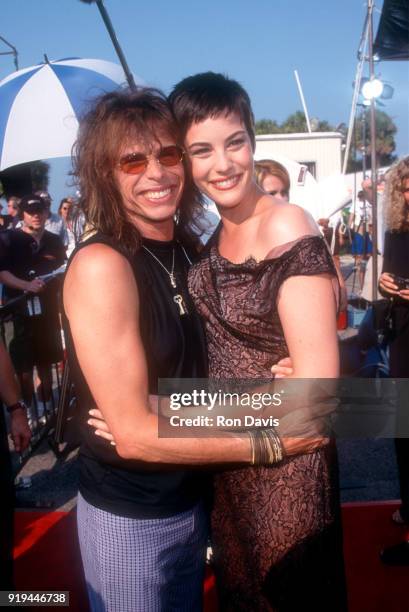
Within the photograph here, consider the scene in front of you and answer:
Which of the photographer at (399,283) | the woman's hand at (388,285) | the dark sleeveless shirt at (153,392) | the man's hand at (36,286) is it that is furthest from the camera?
the man's hand at (36,286)

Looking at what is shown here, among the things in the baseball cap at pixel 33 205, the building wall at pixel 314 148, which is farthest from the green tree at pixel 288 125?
the baseball cap at pixel 33 205

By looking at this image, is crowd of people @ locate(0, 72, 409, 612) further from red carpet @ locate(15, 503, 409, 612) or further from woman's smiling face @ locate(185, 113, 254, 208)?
red carpet @ locate(15, 503, 409, 612)

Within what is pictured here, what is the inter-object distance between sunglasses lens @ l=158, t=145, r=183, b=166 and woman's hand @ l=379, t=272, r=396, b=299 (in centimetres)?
181

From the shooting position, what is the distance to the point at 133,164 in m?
1.48

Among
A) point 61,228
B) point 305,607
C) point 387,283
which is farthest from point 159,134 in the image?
point 61,228

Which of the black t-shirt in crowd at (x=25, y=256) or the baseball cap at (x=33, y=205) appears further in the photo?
the baseball cap at (x=33, y=205)

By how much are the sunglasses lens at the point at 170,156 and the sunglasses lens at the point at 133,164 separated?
0.05 m

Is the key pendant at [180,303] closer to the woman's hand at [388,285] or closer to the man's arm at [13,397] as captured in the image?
the man's arm at [13,397]

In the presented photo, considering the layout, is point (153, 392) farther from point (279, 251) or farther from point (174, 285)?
point (279, 251)

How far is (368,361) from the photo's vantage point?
4508mm

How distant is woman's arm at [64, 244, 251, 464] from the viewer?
1.26 meters

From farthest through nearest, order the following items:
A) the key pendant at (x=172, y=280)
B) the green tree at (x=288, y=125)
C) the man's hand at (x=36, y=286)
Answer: the green tree at (x=288, y=125), the man's hand at (x=36, y=286), the key pendant at (x=172, y=280)

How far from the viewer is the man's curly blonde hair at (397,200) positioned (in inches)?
118

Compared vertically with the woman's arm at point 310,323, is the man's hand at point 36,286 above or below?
below
